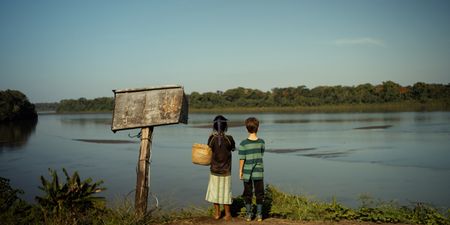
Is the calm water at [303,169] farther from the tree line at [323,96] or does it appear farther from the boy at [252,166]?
the tree line at [323,96]

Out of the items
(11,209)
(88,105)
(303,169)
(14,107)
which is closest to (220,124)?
(11,209)

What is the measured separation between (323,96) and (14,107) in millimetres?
63301

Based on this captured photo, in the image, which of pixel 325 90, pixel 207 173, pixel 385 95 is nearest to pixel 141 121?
pixel 207 173

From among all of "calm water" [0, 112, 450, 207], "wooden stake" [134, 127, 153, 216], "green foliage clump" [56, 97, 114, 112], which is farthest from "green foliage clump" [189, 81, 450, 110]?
"wooden stake" [134, 127, 153, 216]

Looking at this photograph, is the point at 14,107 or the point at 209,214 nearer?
the point at 209,214

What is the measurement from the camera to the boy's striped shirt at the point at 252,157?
6134mm

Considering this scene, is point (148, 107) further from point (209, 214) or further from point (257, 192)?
point (257, 192)

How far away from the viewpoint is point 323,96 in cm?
9731

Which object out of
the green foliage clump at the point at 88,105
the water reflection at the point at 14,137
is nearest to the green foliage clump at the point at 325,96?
the green foliage clump at the point at 88,105

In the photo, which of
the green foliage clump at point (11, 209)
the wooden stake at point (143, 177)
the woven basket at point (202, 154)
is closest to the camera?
the green foliage clump at point (11, 209)

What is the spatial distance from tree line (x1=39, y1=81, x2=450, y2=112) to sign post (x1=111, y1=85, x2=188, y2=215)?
253ft

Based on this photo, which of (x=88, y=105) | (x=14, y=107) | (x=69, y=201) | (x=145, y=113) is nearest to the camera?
A: (x=69, y=201)

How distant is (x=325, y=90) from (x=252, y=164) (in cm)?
9541

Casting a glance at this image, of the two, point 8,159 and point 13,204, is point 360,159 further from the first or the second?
point 8,159
